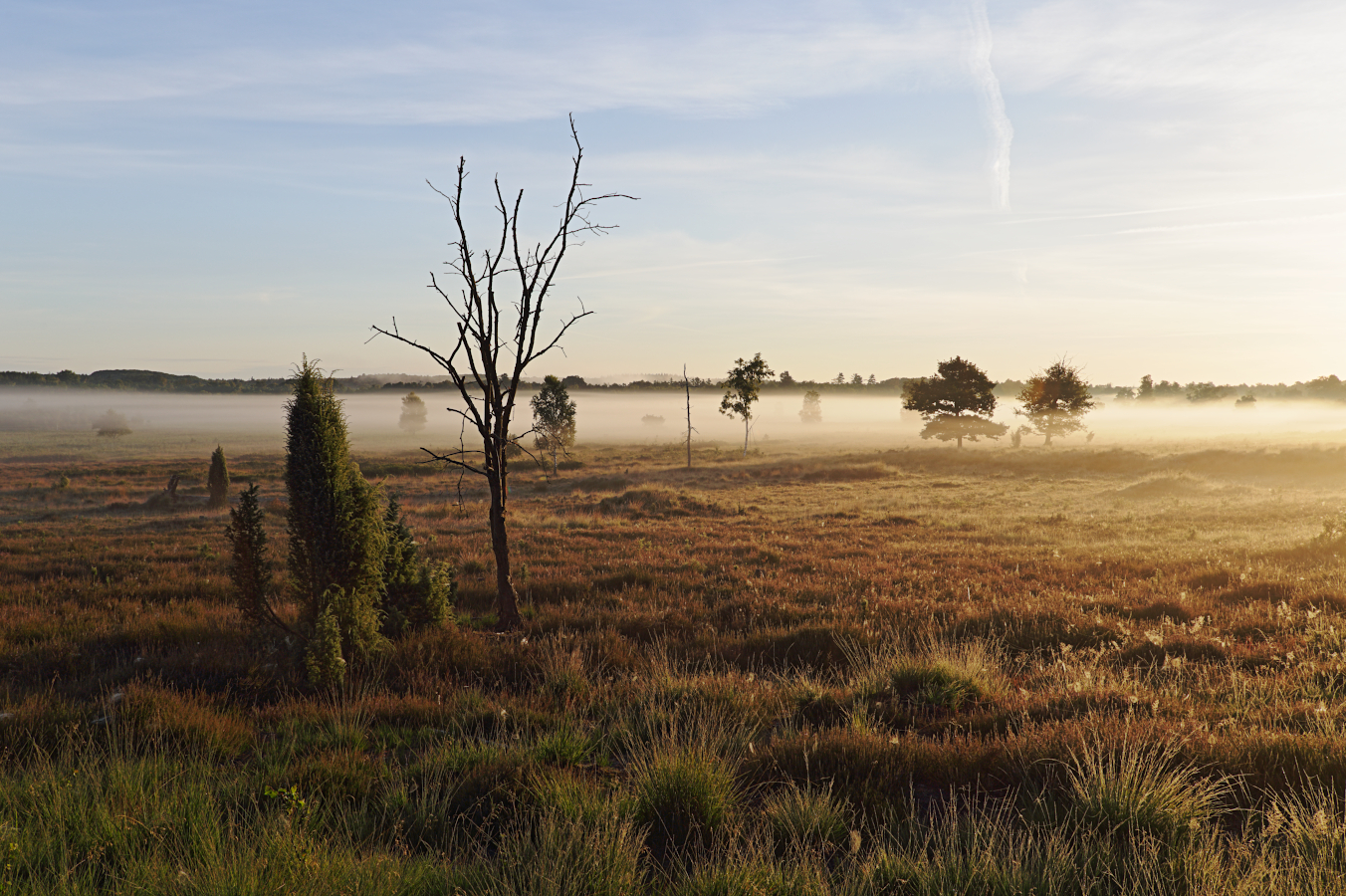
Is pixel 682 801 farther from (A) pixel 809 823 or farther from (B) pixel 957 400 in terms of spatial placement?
(B) pixel 957 400

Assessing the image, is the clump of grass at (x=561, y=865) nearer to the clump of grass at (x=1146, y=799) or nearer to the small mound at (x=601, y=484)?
A: the clump of grass at (x=1146, y=799)

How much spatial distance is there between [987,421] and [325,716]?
78.8 m

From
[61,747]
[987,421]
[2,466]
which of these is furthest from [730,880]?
[2,466]

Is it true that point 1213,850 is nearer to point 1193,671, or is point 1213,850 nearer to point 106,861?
point 1193,671

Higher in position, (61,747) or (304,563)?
(304,563)

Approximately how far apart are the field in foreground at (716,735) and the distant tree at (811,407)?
167630mm

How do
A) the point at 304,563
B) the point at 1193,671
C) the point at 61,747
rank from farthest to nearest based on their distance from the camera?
the point at 304,563 < the point at 1193,671 < the point at 61,747

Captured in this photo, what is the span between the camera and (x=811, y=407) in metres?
181

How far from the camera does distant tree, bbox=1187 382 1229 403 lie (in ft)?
502

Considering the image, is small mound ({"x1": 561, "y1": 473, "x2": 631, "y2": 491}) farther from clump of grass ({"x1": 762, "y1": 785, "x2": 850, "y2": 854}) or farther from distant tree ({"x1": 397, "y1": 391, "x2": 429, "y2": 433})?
distant tree ({"x1": 397, "y1": 391, "x2": 429, "y2": 433})

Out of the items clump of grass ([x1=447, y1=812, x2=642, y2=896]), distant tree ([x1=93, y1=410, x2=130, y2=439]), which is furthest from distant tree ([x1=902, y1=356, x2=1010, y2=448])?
distant tree ([x1=93, y1=410, x2=130, y2=439])

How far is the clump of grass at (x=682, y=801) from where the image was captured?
157 inches

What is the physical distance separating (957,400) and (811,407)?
355 ft

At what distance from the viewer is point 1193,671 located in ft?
23.0
